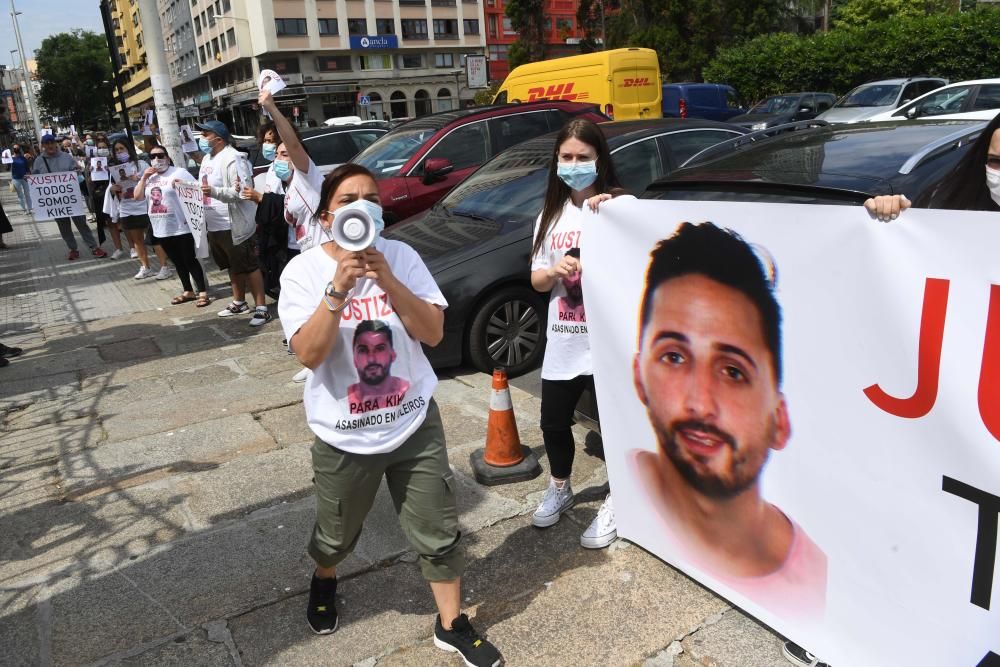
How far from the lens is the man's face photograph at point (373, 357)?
243 cm

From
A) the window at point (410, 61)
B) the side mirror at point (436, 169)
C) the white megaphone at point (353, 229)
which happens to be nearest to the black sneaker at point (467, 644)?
the white megaphone at point (353, 229)

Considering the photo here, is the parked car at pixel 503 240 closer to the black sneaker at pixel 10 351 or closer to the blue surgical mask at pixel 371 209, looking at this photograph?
the blue surgical mask at pixel 371 209

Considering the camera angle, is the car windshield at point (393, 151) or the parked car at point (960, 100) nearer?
the car windshield at point (393, 151)

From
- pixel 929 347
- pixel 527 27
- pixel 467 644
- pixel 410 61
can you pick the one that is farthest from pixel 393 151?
pixel 410 61

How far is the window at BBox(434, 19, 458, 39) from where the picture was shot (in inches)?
2697

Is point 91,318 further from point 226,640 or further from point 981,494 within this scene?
point 981,494

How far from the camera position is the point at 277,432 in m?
4.77

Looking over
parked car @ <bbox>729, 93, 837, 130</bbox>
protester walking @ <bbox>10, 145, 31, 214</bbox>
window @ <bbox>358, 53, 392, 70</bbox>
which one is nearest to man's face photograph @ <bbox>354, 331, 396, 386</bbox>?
protester walking @ <bbox>10, 145, 31, 214</bbox>

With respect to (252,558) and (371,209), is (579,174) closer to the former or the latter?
(371,209)

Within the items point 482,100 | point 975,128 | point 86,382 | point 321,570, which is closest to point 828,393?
point 321,570

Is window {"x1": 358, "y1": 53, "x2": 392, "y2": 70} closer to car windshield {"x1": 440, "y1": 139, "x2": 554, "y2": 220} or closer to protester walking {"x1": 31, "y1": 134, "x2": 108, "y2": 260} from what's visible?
protester walking {"x1": 31, "y1": 134, "x2": 108, "y2": 260}

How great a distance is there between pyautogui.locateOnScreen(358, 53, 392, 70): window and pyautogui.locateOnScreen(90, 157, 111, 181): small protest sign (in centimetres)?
5710

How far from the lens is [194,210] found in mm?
7992

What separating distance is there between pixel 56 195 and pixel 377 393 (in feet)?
37.1
